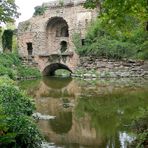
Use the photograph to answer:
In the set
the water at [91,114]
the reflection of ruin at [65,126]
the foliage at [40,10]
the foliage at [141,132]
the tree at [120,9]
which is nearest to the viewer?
the foliage at [141,132]

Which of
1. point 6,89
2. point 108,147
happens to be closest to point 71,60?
point 6,89

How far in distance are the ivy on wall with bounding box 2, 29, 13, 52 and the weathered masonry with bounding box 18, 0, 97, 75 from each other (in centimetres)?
135

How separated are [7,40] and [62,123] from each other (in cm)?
2981

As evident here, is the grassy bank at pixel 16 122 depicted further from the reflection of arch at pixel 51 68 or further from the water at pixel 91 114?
the reflection of arch at pixel 51 68

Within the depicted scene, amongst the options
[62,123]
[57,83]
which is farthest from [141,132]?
[57,83]

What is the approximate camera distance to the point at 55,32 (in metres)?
44.9

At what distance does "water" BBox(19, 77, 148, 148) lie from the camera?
1251cm

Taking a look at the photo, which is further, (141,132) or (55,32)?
(55,32)

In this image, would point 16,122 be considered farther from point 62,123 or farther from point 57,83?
point 57,83

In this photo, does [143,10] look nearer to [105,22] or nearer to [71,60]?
Result: [105,22]

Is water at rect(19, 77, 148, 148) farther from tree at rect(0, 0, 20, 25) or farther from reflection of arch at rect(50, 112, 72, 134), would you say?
tree at rect(0, 0, 20, 25)

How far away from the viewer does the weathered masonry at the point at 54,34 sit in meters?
40.9

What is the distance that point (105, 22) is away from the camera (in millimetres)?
12883

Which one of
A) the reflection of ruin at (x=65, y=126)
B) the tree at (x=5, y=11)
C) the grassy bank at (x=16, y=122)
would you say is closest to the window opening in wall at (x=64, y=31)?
the tree at (x=5, y=11)
